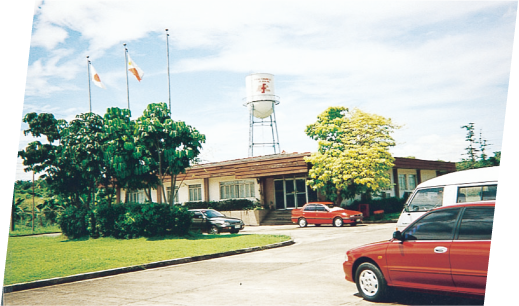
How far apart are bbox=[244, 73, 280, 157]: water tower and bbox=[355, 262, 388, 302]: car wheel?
16.9 metres

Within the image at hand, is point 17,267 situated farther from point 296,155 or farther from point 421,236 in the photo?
point 296,155

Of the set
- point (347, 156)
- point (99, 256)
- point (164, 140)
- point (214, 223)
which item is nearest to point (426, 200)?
point (99, 256)

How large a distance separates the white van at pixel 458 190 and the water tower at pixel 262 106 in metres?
14.7

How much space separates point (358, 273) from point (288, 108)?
12.2ft

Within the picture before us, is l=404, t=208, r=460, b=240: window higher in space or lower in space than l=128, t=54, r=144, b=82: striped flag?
lower

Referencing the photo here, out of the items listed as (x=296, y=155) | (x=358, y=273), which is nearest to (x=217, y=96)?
(x=358, y=273)

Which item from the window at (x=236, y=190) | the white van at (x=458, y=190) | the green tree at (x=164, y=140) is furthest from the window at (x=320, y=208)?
the white van at (x=458, y=190)

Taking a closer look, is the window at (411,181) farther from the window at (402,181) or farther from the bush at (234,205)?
the bush at (234,205)

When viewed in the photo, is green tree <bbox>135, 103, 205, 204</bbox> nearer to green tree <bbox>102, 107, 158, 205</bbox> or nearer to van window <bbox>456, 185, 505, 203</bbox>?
green tree <bbox>102, 107, 158, 205</bbox>

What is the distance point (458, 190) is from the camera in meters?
7.99

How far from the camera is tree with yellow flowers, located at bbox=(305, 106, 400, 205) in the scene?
21.4m

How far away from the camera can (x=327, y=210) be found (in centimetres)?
2455

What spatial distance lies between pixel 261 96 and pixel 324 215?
8.00 m

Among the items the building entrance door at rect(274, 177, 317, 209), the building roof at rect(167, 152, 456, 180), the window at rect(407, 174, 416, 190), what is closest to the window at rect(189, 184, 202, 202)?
the building roof at rect(167, 152, 456, 180)
